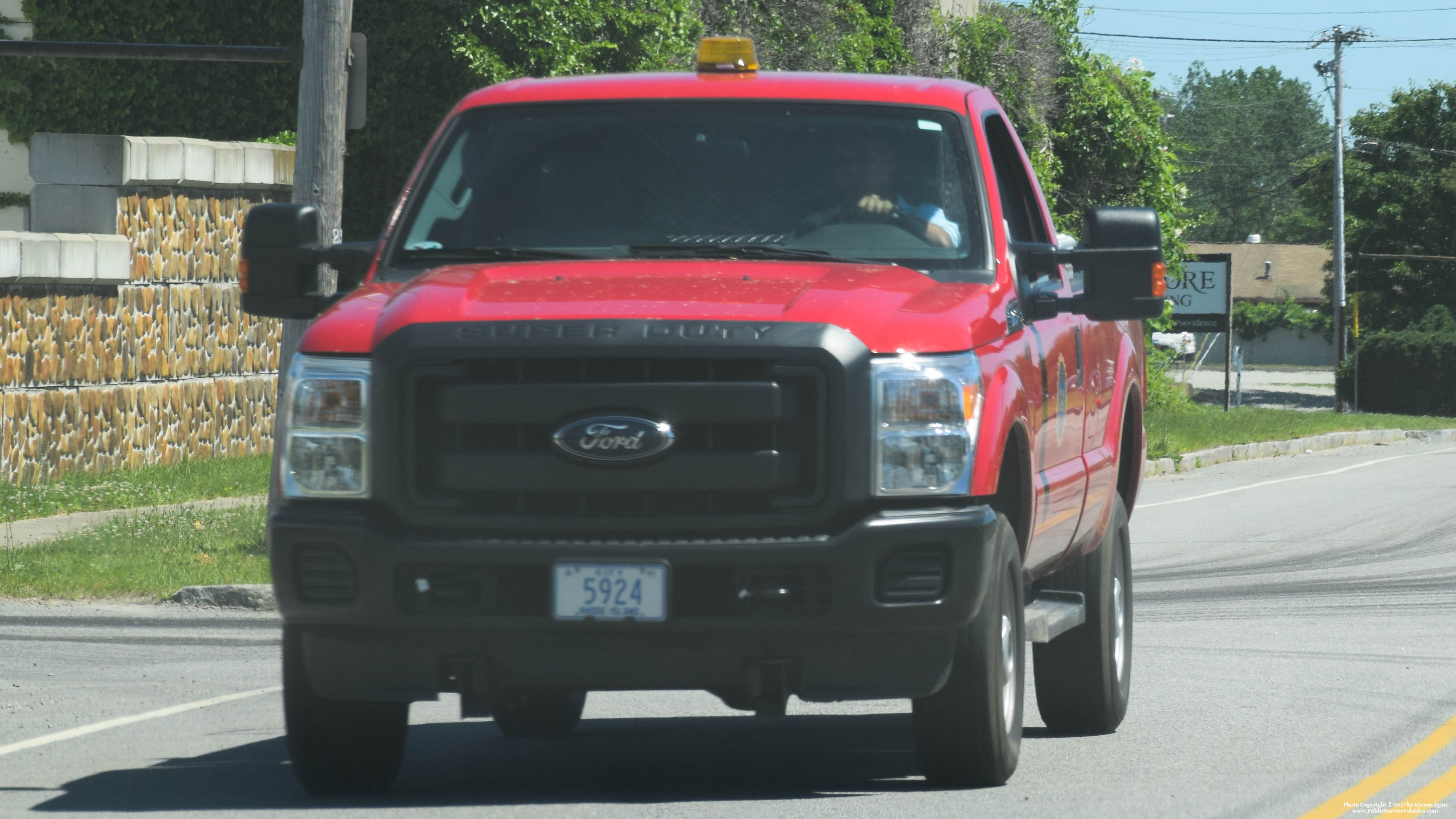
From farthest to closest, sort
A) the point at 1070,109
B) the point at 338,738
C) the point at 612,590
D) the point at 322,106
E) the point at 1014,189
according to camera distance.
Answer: the point at 1070,109
the point at 322,106
the point at 1014,189
the point at 338,738
the point at 612,590

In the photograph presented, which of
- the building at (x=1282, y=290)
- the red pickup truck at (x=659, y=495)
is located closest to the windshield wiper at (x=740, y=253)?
the red pickup truck at (x=659, y=495)

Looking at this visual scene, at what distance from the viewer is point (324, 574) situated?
18.7ft

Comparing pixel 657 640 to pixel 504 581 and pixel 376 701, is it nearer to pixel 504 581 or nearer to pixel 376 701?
pixel 504 581

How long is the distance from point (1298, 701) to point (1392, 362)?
174ft

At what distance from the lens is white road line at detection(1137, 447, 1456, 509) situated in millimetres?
21922

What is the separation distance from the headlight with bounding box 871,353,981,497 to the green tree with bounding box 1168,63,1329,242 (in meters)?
131

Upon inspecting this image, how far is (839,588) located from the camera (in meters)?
5.56

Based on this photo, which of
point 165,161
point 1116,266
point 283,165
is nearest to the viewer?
point 1116,266

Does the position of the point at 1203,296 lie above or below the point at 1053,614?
above

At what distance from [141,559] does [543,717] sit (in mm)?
6517

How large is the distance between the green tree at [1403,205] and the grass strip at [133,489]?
183ft

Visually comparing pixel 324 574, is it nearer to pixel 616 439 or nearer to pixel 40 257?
pixel 616 439

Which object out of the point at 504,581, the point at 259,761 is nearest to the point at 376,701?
the point at 504,581

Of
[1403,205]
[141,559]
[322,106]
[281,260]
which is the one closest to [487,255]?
[281,260]
